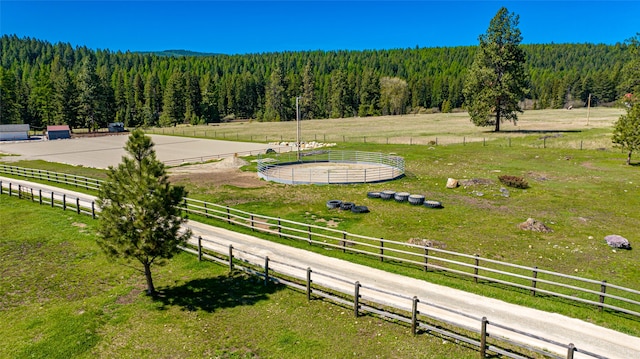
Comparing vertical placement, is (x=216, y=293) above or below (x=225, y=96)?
below

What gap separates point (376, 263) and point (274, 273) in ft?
15.1

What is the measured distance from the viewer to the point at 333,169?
4494 cm

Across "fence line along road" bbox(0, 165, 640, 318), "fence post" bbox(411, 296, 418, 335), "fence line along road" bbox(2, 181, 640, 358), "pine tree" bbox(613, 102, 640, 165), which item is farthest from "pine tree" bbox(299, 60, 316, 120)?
"fence post" bbox(411, 296, 418, 335)

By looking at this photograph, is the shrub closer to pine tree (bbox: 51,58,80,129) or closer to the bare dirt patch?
the bare dirt patch

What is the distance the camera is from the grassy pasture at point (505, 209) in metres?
18.3

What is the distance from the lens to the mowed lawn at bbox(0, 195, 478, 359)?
12633mm

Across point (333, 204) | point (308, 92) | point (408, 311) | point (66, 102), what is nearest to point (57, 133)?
point (66, 102)

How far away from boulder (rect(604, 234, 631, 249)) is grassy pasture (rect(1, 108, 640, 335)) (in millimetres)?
383

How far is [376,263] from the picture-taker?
18.6 meters

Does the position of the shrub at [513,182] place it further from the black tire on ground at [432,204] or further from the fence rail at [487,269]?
the fence rail at [487,269]

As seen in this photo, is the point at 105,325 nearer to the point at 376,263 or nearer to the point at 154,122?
the point at 376,263

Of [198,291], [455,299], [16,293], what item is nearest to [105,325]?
[198,291]

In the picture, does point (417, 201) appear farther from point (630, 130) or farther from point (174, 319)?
point (630, 130)

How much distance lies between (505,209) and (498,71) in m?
51.6
